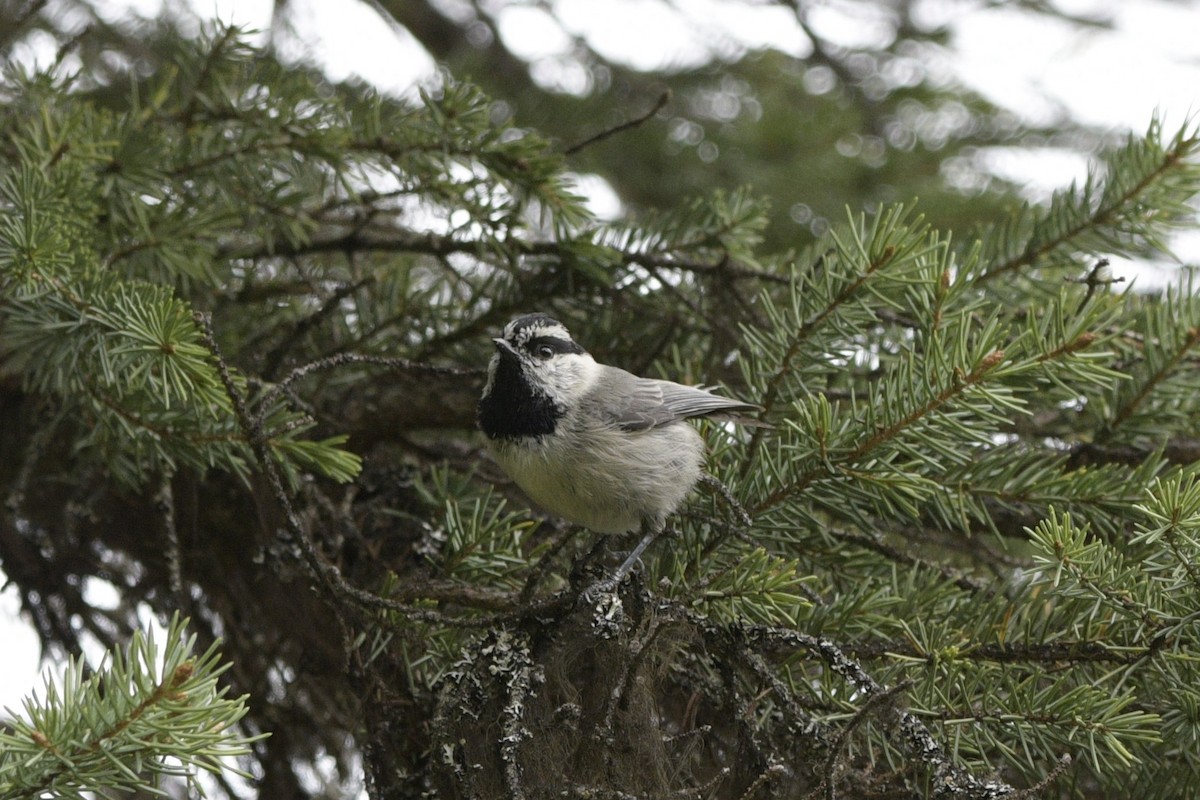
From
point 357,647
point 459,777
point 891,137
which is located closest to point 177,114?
point 357,647

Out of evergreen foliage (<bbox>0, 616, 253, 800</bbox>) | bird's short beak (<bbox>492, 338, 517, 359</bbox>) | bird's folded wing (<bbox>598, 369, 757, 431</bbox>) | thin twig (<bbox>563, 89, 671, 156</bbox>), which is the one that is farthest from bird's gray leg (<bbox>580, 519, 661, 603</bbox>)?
thin twig (<bbox>563, 89, 671, 156</bbox>)

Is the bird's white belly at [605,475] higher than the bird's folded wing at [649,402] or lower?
lower

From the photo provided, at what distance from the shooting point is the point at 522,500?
2637 mm

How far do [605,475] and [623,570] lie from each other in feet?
1.53

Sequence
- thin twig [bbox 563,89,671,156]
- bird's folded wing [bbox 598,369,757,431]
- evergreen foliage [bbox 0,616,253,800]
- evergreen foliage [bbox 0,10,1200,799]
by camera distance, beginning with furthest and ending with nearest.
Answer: bird's folded wing [bbox 598,369,757,431], thin twig [bbox 563,89,671,156], evergreen foliage [bbox 0,10,1200,799], evergreen foliage [bbox 0,616,253,800]

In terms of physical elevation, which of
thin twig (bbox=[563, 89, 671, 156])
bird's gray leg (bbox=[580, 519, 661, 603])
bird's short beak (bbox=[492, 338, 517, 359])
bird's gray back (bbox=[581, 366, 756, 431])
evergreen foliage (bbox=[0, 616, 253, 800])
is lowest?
bird's gray leg (bbox=[580, 519, 661, 603])

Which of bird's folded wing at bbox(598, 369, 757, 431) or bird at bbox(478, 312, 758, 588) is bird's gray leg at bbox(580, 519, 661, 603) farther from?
bird's folded wing at bbox(598, 369, 757, 431)

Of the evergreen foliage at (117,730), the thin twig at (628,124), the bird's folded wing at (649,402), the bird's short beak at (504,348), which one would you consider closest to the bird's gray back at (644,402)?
the bird's folded wing at (649,402)

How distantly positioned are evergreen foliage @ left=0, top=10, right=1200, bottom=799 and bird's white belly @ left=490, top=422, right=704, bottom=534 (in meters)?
0.07

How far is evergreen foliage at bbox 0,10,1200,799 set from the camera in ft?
5.42

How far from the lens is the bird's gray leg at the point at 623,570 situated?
5.70 feet

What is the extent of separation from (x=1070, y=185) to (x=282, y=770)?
2207 millimetres

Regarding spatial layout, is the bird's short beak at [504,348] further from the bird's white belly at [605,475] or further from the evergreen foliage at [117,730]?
the evergreen foliage at [117,730]

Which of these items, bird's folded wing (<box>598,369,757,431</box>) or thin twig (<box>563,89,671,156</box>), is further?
bird's folded wing (<box>598,369,757,431</box>)
